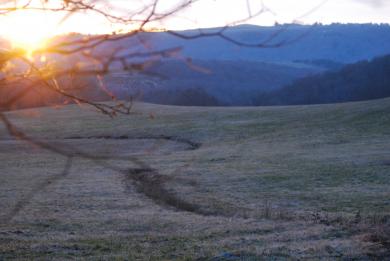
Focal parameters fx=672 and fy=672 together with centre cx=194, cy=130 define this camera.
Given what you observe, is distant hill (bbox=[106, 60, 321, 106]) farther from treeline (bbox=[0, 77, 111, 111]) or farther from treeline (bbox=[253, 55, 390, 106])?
treeline (bbox=[253, 55, 390, 106])

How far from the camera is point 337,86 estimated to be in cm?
13162

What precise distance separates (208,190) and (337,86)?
374 feet

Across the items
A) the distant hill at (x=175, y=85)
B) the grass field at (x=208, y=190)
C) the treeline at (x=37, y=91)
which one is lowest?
the grass field at (x=208, y=190)

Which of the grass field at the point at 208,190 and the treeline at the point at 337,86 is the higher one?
the treeline at the point at 337,86

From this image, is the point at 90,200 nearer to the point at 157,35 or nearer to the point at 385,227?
the point at 385,227

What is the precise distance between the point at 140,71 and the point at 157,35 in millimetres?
372

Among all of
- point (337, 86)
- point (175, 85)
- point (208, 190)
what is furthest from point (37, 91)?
point (337, 86)

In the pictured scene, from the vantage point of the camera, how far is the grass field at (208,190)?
1046cm

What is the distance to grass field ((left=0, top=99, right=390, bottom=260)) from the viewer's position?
10.5m

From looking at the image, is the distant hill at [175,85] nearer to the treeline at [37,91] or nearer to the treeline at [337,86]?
the treeline at [37,91]

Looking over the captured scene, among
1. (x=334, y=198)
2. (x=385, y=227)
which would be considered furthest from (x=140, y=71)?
(x=334, y=198)

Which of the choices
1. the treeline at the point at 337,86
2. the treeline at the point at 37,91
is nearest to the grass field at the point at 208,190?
the treeline at the point at 37,91

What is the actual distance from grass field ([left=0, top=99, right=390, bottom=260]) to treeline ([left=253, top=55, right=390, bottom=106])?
77965 millimetres

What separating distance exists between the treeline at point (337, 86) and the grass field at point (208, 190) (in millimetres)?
77965
